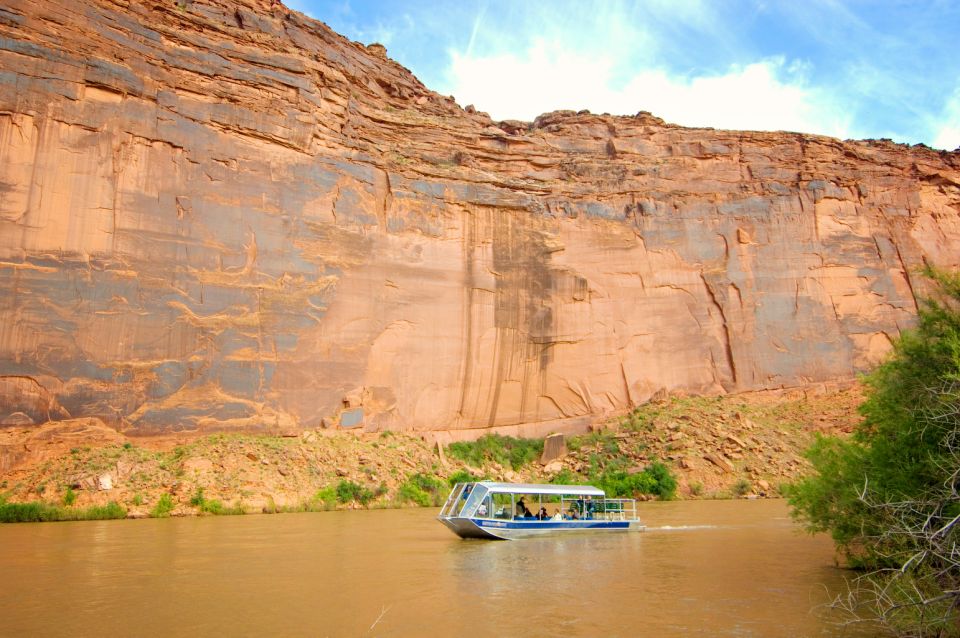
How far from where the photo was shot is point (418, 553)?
14336mm

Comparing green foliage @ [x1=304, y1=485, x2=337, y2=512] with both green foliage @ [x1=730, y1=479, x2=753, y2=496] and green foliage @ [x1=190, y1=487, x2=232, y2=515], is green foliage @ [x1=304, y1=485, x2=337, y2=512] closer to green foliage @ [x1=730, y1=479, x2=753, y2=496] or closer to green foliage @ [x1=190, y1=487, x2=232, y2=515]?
green foliage @ [x1=190, y1=487, x2=232, y2=515]

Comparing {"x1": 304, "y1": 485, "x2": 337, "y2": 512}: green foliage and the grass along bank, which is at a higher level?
the grass along bank

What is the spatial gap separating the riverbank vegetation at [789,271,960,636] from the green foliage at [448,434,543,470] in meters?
19.9

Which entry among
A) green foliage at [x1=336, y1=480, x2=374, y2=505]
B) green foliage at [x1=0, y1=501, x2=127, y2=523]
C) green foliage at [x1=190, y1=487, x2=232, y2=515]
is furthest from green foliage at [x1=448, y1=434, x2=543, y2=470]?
green foliage at [x1=0, y1=501, x2=127, y2=523]

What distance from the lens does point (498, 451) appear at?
99.8 feet

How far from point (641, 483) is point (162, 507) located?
54.8 feet

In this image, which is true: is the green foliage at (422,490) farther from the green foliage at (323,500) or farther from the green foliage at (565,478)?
the green foliage at (565,478)

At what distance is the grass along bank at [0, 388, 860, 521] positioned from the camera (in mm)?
20078

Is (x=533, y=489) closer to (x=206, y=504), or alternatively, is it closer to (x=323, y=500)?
(x=323, y=500)

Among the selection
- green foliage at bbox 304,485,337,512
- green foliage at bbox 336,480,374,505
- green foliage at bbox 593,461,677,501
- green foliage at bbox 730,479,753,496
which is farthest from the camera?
green foliage at bbox 730,479,753,496

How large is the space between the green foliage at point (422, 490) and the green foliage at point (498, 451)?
10.1 ft

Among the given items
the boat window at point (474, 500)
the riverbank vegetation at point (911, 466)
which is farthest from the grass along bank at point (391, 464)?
the riverbank vegetation at point (911, 466)

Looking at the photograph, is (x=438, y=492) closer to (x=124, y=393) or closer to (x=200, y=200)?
(x=124, y=393)

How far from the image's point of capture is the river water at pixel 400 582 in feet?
27.5
